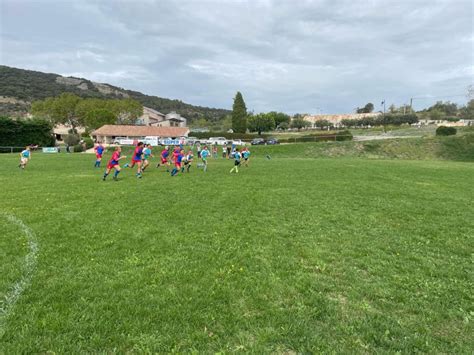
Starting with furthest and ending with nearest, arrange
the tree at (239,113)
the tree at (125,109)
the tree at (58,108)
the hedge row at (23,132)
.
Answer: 1. the tree at (239,113)
2. the tree at (125,109)
3. the tree at (58,108)
4. the hedge row at (23,132)

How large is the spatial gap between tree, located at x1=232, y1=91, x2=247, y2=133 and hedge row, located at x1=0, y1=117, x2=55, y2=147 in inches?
1856

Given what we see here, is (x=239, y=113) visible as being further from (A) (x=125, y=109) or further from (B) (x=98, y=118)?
(B) (x=98, y=118)

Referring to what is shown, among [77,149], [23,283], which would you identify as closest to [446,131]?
[23,283]

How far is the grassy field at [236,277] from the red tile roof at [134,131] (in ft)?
235

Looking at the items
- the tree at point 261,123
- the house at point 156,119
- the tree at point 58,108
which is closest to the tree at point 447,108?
the tree at point 261,123

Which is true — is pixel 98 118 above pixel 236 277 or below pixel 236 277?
above

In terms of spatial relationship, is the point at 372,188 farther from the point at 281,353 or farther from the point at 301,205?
the point at 281,353

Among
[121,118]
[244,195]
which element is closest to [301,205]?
[244,195]

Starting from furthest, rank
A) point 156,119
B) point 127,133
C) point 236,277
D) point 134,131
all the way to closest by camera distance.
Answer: point 156,119 → point 134,131 → point 127,133 → point 236,277

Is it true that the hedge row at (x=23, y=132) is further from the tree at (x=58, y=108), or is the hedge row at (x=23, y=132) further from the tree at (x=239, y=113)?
the tree at (x=239, y=113)

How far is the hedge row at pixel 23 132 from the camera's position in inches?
2077

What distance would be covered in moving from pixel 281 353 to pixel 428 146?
49.7 meters

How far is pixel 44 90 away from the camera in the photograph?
408 feet

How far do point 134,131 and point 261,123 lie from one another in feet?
124
